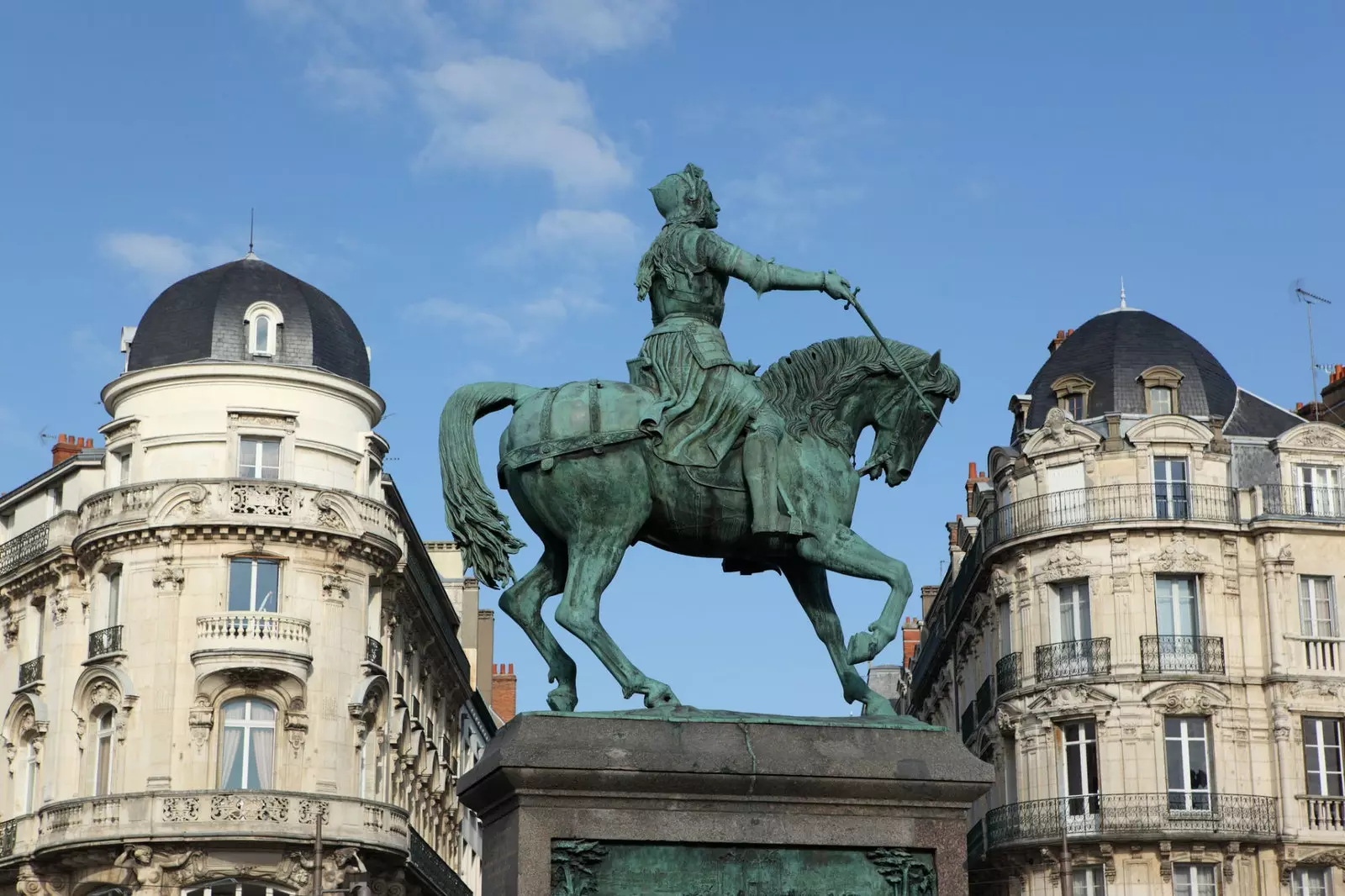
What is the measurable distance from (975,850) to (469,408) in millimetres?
42433

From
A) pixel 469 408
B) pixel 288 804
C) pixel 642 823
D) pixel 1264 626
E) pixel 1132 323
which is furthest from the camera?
pixel 1132 323

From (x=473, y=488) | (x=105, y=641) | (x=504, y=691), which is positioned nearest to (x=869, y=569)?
(x=473, y=488)

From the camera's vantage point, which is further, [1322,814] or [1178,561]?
[1178,561]

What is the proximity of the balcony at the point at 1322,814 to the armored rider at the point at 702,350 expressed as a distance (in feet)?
130

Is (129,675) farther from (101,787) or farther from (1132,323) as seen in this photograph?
(1132,323)

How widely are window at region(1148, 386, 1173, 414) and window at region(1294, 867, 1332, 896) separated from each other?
11619mm

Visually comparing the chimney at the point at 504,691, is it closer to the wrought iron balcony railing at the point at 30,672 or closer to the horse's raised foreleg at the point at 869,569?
the wrought iron balcony railing at the point at 30,672

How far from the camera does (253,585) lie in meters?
47.7

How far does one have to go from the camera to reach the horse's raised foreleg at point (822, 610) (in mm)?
13562

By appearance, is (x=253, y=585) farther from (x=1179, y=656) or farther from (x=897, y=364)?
(x=897, y=364)

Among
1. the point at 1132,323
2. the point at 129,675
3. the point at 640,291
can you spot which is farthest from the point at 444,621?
the point at 640,291

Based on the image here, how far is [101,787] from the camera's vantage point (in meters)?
47.5

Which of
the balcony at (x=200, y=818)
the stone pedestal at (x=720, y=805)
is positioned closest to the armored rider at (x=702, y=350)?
the stone pedestal at (x=720, y=805)

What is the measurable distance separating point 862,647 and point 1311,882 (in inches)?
1566
